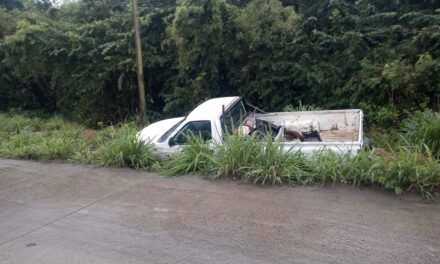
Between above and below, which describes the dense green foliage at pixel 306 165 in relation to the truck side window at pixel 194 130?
below

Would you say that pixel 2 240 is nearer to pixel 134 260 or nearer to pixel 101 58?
pixel 134 260

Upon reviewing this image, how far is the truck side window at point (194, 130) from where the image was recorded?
704cm

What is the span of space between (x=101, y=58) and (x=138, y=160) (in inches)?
311

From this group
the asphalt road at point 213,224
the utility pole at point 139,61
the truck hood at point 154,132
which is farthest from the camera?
the utility pole at point 139,61

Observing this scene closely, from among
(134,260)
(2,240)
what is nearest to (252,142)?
(134,260)

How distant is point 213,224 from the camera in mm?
4195

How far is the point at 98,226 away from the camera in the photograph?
14.4 ft

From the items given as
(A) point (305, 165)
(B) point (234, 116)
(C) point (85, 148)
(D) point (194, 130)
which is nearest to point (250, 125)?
(B) point (234, 116)

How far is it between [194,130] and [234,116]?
98 centimetres

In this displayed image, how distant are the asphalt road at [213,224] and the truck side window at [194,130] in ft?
4.44

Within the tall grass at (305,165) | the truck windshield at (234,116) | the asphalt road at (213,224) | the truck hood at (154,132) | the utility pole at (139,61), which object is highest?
the utility pole at (139,61)

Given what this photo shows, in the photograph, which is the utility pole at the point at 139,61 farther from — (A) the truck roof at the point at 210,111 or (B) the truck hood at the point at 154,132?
(A) the truck roof at the point at 210,111

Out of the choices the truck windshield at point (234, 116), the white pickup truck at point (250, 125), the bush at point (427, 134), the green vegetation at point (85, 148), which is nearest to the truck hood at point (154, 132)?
the white pickup truck at point (250, 125)

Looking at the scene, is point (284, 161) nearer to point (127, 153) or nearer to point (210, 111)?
point (210, 111)
